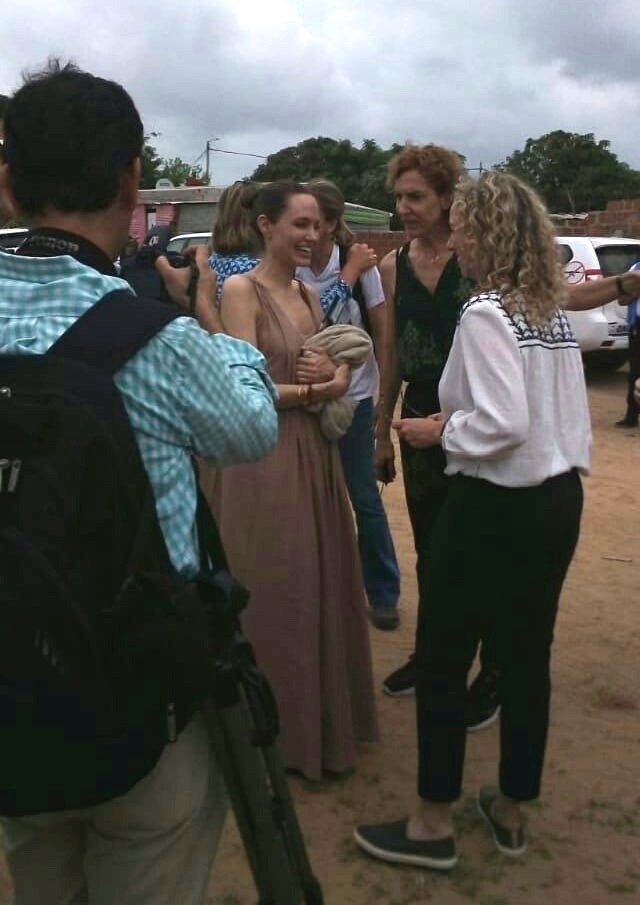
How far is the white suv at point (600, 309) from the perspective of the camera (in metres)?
11.8

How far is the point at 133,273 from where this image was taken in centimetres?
247

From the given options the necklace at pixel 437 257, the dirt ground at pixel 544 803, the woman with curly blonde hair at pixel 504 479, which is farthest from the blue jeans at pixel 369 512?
the woman with curly blonde hair at pixel 504 479

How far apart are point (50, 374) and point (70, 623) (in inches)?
13.3

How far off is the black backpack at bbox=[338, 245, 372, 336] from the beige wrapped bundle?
115 cm

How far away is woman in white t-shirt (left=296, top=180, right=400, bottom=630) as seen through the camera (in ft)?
14.1

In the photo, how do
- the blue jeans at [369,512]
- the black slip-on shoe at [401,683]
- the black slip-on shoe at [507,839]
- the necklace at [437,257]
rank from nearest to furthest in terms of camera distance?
the black slip-on shoe at [507,839] → the necklace at [437,257] → the black slip-on shoe at [401,683] → the blue jeans at [369,512]

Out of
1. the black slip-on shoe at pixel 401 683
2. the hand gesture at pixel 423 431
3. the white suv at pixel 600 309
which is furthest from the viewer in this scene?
the white suv at pixel 600 309

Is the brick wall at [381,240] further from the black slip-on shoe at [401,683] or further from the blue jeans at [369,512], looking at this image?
the black slip-on shoe at [401,683]

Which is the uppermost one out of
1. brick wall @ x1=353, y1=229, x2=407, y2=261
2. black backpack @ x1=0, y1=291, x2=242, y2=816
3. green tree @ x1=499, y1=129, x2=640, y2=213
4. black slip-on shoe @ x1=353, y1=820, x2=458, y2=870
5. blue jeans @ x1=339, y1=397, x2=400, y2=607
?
green tree @ x1=499, y1=129, x2=640, y2=213

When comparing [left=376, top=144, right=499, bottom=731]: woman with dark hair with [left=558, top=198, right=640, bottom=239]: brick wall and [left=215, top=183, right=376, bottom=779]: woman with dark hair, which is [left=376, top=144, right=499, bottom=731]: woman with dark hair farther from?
[left=558, top=198, right=640, bottom=239]: brick wall

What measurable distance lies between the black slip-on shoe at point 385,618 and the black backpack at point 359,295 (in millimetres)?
1274

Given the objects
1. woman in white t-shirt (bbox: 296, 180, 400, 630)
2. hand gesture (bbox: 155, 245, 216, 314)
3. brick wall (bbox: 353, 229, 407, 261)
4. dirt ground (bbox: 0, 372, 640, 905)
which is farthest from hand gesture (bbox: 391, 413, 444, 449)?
brick wall (bbox: 353, 229, 407, 261)

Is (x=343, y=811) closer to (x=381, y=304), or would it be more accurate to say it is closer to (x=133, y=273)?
(x=133, y=273)

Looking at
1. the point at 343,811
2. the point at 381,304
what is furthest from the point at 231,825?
the point at 381,304
